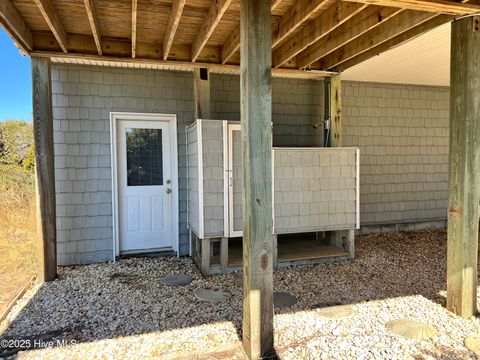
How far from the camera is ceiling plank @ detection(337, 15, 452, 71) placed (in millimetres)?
3215

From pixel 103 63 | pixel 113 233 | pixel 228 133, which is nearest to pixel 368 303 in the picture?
pixel 228 133

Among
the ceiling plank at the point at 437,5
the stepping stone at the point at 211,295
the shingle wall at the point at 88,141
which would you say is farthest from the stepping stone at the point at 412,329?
the shingle wall at the point at 88,141

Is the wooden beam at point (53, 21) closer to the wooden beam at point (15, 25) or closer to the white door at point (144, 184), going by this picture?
the wooden beam at point (15, 25)

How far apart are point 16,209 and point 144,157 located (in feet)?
11.8

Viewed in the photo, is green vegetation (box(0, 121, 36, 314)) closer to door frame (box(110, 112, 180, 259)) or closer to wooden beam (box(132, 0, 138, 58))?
door frame (box(110, 112, 180, 259))

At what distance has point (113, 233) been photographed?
4.70m

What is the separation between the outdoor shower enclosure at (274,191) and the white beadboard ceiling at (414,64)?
138cm

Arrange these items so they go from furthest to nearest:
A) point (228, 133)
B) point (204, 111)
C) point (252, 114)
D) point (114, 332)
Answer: point (204, 111)
point (228, 133)
point (114, 332)
point (252, 114)

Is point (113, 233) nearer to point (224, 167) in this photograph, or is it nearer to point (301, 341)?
point (224, 167)

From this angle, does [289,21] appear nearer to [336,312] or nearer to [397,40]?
[397,40]

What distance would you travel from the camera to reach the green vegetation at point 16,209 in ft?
13.9

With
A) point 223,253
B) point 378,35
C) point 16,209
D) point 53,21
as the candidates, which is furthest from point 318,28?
point 16,209

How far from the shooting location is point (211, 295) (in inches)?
139

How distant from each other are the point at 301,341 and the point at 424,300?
5.00ft
